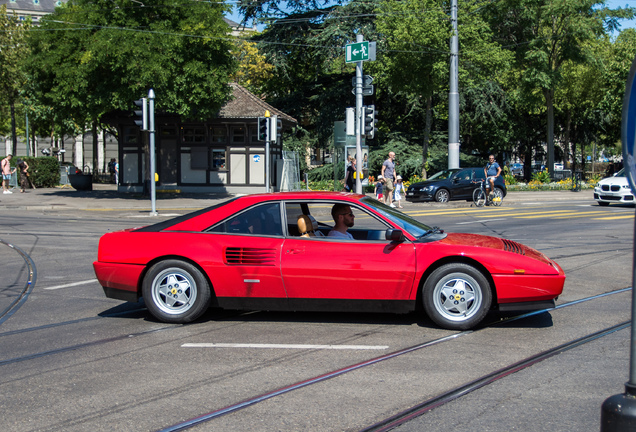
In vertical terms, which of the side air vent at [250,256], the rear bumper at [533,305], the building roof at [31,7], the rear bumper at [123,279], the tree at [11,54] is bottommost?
the rear bumper at [533,305]

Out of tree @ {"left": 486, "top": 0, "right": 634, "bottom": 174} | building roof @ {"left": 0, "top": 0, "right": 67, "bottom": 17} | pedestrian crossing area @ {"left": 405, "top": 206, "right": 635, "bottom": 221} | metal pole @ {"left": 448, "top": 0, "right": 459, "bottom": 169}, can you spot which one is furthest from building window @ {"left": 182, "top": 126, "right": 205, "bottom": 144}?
building roof @ {"left": 0, "top": 0, "right": 67, "bottom": 17}

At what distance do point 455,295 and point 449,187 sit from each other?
753 inches

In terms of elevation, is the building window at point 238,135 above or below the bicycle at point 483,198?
above

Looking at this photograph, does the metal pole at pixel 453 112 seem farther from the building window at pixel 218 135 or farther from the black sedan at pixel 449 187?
the building window at pixel 218 135

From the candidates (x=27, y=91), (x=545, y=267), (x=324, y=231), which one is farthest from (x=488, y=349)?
(x=27, y=91)

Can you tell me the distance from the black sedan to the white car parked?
383cm

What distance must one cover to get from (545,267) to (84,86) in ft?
71.8

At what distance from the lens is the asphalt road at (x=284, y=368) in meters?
4.07

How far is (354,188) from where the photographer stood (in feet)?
70.5

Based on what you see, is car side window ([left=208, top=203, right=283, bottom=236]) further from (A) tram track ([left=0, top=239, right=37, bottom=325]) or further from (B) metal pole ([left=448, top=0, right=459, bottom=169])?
(B) metal pole ([left=448, top=0, right=459, bottom=169])

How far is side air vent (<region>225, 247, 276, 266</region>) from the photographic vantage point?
6391mm

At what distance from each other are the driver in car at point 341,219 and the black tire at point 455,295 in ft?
3.87

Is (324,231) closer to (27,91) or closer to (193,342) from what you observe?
(193,342)

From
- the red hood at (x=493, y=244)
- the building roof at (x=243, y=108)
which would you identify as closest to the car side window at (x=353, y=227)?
the red hood at (x=493, y=244)
